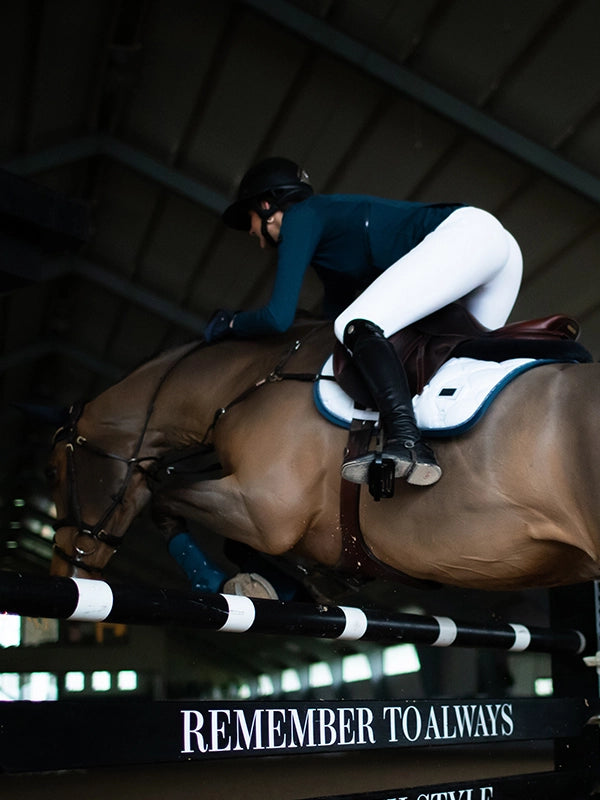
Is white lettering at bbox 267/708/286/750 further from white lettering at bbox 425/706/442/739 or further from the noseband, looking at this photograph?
the noseband

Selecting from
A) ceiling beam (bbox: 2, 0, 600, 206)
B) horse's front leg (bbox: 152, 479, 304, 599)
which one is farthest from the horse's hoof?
ceiling beam (bbox: 2, 0, 600, 206)

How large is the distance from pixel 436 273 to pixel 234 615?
81cm

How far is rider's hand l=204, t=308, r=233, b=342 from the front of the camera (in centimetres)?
229

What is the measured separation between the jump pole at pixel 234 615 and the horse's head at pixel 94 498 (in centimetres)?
79

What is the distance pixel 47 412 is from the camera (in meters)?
2.60

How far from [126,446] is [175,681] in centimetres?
708

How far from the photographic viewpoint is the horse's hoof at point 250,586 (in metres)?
2.05

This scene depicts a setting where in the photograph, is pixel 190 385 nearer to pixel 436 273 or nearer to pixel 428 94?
pixel 436 273

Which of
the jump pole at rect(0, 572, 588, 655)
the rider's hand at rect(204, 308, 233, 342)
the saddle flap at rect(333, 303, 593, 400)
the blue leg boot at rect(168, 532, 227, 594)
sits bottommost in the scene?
the jump pole at rect(0, 572, 588, 655)

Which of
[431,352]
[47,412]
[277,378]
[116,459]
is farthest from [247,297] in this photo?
[431,352]

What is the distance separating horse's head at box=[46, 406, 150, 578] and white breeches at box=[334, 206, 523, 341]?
32.4 inches

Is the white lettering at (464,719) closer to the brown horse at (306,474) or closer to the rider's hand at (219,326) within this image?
the brown horse at (306,474)

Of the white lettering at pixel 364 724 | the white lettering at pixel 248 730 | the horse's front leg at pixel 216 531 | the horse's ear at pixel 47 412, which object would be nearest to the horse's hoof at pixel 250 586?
the horse's front leg at pixel 216 531

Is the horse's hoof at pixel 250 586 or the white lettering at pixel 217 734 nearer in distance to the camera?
the white lettering at pixel 217 734
